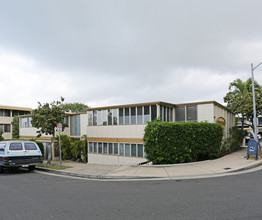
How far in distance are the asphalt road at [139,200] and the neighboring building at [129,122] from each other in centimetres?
876

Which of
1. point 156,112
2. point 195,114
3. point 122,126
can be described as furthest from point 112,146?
point 195,114

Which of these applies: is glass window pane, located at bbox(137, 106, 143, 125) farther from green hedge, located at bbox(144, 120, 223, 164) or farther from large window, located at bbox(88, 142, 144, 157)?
green hedge, located at bbox(144, 120, 223, 164)

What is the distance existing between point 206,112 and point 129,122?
6026 mm

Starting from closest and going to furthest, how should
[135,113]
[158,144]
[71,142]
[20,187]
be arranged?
[20,187] < [158,144] < [135,113] < [71,142]

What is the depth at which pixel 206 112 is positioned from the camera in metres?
17.3

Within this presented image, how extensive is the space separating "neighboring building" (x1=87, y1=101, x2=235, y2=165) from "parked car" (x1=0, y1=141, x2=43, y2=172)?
7212 mm

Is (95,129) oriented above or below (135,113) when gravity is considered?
below

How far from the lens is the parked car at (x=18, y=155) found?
1245 centimetres

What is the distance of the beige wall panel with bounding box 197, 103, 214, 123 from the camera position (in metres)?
17.0

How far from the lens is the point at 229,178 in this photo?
9156 mm

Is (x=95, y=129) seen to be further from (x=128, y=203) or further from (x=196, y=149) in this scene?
(x=128, y=203)

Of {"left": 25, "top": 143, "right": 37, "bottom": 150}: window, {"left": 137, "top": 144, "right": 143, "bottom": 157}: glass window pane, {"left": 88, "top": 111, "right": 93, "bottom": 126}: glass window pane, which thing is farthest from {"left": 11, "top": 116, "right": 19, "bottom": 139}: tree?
{"left": 137, "top": 144, "right": 143, "bottom": 157}: glass window pane

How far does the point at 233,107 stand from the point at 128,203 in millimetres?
18329

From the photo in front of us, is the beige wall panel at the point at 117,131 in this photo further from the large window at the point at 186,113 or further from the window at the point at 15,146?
the window at the point at 15,146
